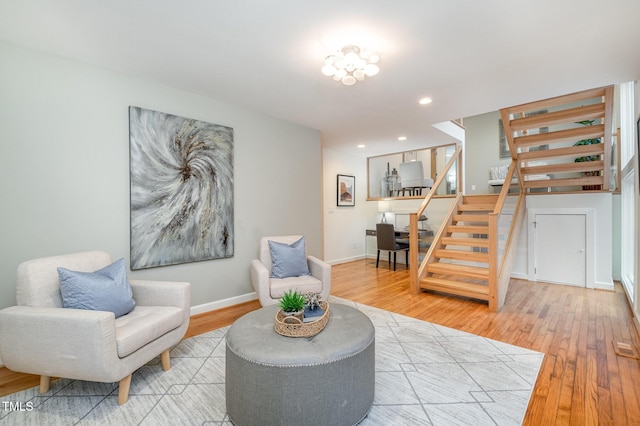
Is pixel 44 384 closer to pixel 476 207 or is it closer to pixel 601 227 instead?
pixel 476 207

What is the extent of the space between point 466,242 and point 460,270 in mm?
492

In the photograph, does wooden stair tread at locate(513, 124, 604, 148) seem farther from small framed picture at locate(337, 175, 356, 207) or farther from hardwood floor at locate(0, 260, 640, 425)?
small framed picture at locate(337, 175, 356, 207)

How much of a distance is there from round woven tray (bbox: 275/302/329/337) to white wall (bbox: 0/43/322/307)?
190 cm

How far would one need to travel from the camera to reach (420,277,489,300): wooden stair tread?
364 centimetres

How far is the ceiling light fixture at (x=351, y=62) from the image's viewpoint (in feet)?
7.29

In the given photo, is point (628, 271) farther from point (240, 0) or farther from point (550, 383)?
point (240, 0)

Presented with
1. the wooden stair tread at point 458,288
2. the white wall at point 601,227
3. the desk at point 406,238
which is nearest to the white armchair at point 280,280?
the wooden stair tread at point 458,288

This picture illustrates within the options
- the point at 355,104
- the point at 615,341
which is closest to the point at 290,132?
the point at 355,104

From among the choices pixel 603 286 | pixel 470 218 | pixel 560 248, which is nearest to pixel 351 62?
pixel 470 218

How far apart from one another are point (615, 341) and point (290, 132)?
428 centimetres

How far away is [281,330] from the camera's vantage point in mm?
1709

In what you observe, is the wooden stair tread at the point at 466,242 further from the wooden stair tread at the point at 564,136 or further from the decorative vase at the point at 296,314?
the decorative vase at the point at 296,314

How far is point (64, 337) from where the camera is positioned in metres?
1.65

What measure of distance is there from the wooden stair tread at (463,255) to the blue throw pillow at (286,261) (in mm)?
2278
